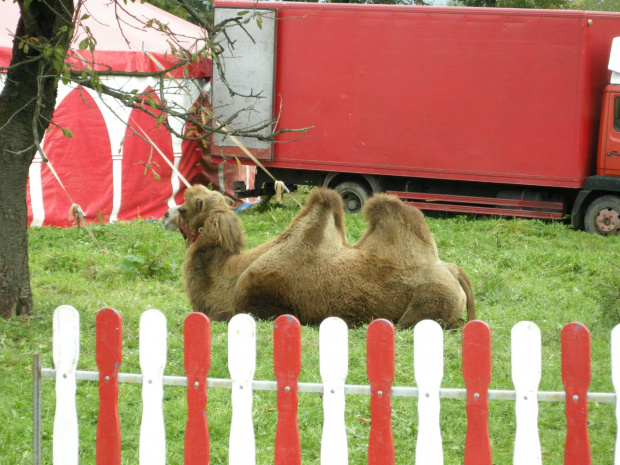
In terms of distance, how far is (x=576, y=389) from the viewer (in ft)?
12.6

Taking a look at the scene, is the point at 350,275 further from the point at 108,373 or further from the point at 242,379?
the point at 108,373

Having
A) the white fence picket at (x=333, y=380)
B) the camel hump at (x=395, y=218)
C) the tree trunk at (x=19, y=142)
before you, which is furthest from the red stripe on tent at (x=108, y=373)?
the camel hump at (x=395, y=218)

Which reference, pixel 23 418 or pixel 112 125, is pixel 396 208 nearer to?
pixel 23 418

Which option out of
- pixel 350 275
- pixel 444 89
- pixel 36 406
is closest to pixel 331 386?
pixel 36 406

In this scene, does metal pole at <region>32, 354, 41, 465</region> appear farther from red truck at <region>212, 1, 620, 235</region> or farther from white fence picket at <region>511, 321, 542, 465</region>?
red truck at <region>212, 1, 620, 235</region>

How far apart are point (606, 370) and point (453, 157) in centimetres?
850

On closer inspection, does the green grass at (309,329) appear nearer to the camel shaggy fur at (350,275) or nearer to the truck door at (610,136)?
the camel shaggy fur at (350,275)

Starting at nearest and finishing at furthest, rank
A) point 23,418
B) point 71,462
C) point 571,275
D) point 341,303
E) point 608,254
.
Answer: point 71,462
point 23,418
point 341,303
point 571,275
point 608,254

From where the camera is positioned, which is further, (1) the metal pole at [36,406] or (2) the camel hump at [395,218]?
(2) the camel hump at [395,218]

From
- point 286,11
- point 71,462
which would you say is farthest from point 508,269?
point 71,462

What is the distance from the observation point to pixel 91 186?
46.3ft

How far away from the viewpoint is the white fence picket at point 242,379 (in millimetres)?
3939

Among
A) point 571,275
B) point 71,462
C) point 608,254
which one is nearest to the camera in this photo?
point 71,462

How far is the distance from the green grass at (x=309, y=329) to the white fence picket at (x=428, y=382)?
829 millimetres
